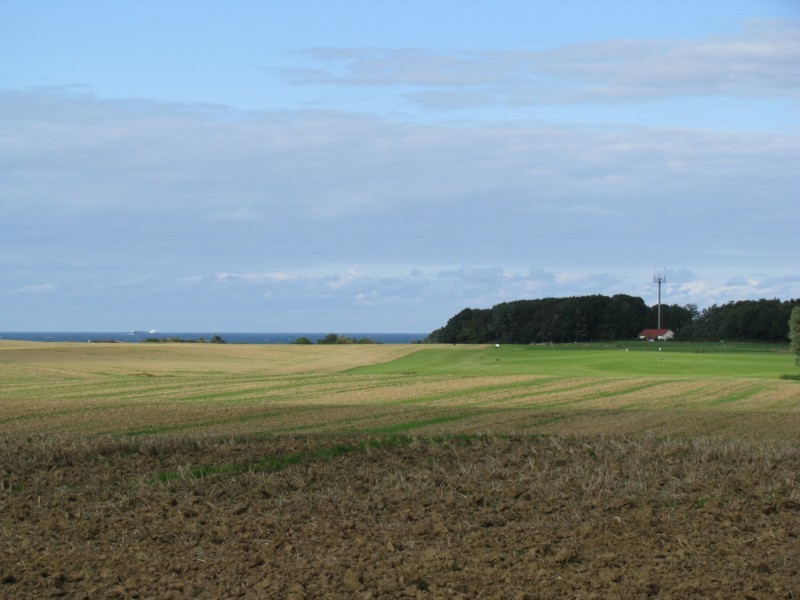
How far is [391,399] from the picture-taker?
30.0 metres

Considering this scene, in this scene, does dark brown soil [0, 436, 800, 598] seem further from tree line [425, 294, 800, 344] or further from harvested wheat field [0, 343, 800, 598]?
tree line [425, 294, 800, 344]

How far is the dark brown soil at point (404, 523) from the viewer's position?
293 inches

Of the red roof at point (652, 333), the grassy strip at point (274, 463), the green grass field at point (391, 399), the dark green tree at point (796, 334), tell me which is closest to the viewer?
the grassy strip at point (274, 463)

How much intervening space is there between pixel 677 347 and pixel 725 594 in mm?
83370

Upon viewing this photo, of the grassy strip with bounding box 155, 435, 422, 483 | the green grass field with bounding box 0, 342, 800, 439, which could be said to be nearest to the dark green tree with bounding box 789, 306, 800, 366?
the green grass field with bounding box 0, 342, 800, 439

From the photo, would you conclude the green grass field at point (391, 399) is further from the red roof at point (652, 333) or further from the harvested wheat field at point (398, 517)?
the red roof at point (652, 333)

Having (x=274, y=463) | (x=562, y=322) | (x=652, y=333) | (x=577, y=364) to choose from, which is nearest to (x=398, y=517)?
(x=274, y=463)

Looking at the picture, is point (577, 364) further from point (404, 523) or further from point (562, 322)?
point (562, 322)

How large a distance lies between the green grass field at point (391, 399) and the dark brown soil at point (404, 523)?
6.17m

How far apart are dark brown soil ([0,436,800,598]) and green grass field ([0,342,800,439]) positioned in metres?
6.17

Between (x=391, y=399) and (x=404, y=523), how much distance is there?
821 inches

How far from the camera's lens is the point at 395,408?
26.1 metres

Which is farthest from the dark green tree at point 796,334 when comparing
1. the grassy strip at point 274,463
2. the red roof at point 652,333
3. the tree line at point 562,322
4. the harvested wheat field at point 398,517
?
the red roof at point 652,333

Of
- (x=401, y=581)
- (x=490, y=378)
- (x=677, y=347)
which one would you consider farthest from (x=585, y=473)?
(x=677, y=347)
